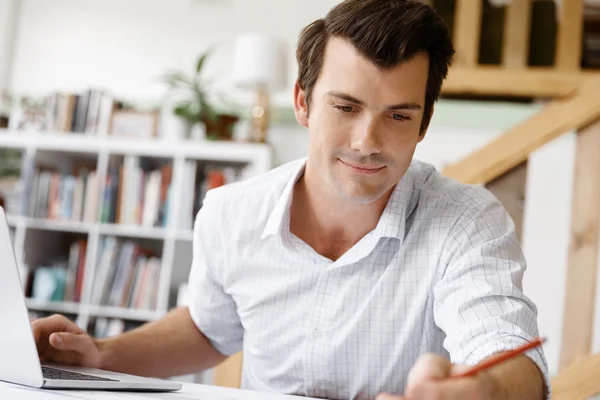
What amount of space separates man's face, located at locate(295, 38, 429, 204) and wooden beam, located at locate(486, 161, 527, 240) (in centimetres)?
59

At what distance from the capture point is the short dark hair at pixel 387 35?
1.12 meters

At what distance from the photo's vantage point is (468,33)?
2436 millimetres

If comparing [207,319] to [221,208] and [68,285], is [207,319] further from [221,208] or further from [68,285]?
[68,285]

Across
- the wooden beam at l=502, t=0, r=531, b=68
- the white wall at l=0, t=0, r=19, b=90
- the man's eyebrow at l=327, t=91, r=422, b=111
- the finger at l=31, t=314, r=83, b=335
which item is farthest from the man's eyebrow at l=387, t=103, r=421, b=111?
the white wall at l=0, t=0, r=19, b=90

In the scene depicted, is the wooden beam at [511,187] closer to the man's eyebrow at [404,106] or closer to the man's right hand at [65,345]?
the man's eyebrow at [404,106]

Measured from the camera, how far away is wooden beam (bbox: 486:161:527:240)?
5.55 ft

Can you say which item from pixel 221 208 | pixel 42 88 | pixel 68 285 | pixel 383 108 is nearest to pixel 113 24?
pixel 42 88

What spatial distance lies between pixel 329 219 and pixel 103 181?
2153 millimetres

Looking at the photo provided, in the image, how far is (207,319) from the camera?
4.60ft

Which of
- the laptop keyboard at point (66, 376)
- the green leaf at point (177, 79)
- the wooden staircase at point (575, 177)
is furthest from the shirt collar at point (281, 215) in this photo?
the green leaf at point (177, 79)

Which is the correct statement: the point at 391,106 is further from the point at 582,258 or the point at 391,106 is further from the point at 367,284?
the point at 582,258

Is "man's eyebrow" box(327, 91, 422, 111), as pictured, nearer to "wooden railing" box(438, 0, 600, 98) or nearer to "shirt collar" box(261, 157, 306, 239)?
"shirt collar" box(261, 157, 306, 239)

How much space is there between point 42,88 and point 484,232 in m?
3.19

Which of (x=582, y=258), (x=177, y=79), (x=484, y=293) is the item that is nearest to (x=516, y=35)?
(x=582, y=258)
